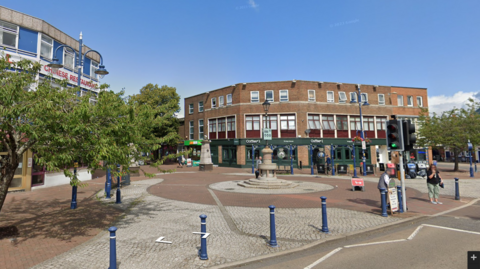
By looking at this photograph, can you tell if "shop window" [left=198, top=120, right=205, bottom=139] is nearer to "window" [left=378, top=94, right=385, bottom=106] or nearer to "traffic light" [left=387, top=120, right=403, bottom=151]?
"window" [left=378, top=94, right=385, bottom=106]

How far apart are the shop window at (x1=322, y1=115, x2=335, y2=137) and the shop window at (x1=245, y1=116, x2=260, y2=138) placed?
8.81 meters

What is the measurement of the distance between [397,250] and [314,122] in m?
29.9

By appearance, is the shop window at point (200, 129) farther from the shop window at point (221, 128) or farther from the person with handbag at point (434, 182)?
the person with handbag at point (434, 182)

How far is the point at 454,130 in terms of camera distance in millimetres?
25453

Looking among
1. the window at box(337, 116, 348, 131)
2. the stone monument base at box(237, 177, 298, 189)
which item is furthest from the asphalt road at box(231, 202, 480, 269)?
the window at box(337, 116, 348, 131)

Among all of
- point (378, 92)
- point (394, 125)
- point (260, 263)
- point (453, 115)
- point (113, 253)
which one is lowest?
point (260, 263)

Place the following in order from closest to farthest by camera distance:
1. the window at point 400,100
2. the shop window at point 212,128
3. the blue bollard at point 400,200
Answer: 1. the blue bollard at point 400,200
2. the shop window at point 212,128
3. the window at point 400,100

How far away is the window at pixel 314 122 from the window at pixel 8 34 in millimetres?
29760

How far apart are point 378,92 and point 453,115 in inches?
465

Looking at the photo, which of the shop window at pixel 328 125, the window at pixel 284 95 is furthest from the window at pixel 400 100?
the window at pixel 284 95

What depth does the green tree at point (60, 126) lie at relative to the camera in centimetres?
502

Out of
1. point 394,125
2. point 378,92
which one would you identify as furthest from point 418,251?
point 378,92

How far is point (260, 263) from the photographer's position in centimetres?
521

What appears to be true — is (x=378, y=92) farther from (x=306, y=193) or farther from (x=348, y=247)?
(x=348, y=247)
